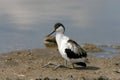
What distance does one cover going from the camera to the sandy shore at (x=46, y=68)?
1334 centimetres

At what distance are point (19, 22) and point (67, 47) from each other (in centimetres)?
927

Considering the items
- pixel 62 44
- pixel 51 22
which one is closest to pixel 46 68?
pixel 62 44

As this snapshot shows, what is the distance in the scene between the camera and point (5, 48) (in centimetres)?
1839

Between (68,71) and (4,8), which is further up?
(4,8)

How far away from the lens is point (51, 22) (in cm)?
2353

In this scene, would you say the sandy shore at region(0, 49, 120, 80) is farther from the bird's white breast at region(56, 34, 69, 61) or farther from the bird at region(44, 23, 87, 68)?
the bird's white breast at region(56, 34, 69, 61)

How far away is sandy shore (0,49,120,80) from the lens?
13.3m

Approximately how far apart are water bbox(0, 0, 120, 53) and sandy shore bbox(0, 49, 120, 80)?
1.33 metres

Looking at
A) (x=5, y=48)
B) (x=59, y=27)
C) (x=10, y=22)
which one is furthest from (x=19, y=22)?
(x=59, y=27)

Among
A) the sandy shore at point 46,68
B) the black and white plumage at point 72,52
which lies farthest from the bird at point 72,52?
the sandy shore at point 46,68

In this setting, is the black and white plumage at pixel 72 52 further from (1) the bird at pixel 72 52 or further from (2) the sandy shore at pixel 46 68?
(2) the sandy shore at pixel 46 68

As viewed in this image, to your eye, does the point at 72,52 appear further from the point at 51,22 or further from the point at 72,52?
the point at 51,22

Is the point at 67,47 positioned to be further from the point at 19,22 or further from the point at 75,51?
the point at 19,22

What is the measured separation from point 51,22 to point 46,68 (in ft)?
28.7
